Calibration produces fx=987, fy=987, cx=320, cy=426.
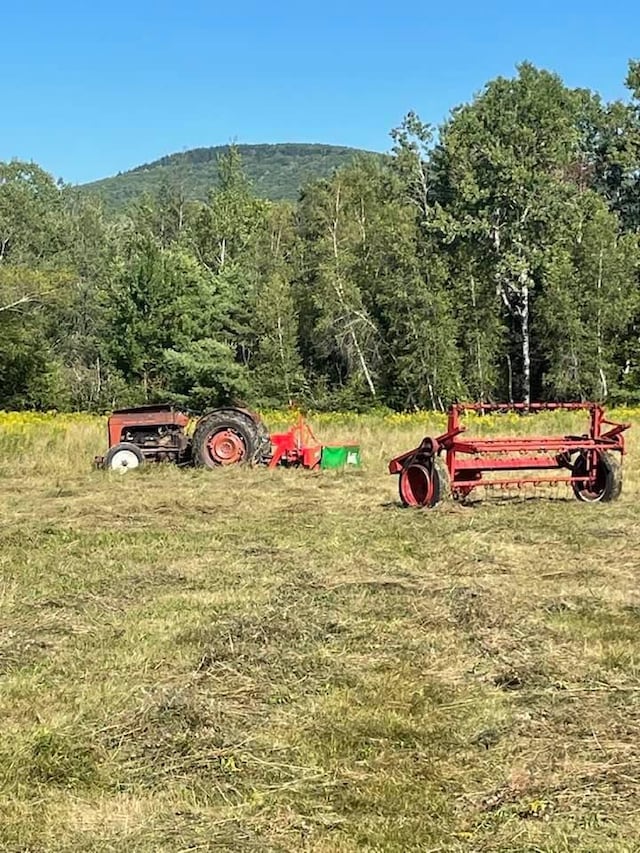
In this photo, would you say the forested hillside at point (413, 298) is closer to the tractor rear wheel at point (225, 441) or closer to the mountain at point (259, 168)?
the tractor rear wheel at point (225, 441)

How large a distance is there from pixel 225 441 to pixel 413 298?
17.9 m

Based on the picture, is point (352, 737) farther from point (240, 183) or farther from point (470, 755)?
point (240, 183)

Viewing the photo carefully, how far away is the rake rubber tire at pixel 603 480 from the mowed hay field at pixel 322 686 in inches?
49.8

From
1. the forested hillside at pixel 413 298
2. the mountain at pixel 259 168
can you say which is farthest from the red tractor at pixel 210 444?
the mountain at pixel 259 168

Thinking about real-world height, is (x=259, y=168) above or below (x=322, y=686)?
above

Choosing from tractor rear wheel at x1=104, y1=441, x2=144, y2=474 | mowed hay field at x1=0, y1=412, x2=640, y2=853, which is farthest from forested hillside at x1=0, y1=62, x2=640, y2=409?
mowed hay field at x1=0, y1=412, x2=640, y2=853

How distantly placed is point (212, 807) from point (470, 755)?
107cm

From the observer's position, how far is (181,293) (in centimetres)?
3538

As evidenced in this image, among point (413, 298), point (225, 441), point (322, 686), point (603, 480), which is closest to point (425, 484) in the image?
point (603, 480)

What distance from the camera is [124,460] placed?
577 inches

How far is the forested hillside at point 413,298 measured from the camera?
31.8m

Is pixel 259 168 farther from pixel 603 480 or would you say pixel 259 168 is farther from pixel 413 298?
pixel 603 480

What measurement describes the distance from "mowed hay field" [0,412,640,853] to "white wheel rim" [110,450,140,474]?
488 centimetres

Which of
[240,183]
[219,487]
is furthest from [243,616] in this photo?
[240,183]
